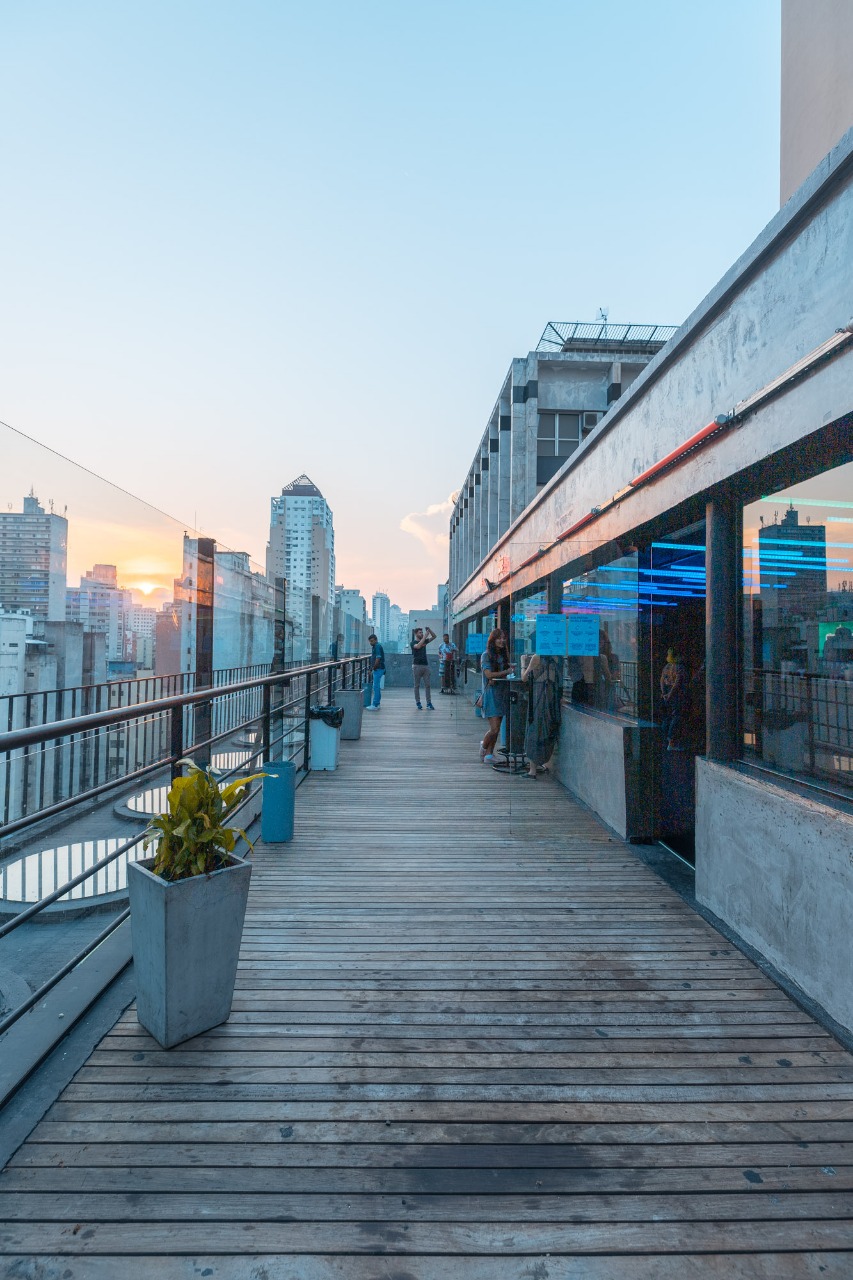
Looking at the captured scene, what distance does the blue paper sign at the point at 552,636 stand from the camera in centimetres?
770

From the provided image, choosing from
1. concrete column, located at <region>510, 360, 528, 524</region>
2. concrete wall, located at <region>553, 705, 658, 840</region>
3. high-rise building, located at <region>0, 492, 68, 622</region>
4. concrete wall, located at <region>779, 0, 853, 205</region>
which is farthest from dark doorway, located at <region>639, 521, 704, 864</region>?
concrete column, located at <region>510, 360, 528, 524</region>

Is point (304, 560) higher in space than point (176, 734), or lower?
higher

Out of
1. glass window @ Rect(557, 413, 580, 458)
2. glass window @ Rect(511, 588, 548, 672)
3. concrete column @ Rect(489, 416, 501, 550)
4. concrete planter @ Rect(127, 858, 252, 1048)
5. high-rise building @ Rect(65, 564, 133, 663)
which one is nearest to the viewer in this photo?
concrete planter @ Rect(127, 858, 252, 1048)

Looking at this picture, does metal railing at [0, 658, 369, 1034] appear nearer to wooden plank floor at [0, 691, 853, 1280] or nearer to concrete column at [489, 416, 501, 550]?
wooden plank floor at [0, 691, 853, 1280]

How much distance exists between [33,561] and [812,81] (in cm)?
1193

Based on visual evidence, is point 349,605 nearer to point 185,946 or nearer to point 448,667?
point 448,667

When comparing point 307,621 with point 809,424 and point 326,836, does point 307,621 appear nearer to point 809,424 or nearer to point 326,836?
point 326,836

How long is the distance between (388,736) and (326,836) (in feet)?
21.2

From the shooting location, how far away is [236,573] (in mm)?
10336

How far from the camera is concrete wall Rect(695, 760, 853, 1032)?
2.90m

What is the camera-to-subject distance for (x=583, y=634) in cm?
724

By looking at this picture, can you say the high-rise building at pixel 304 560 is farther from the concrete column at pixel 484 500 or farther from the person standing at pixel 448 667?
the concrete column at pixel 484 500

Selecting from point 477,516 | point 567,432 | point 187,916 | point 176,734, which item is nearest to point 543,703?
point 176,734

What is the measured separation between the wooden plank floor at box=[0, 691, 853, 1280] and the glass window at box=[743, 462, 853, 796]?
1.20m
